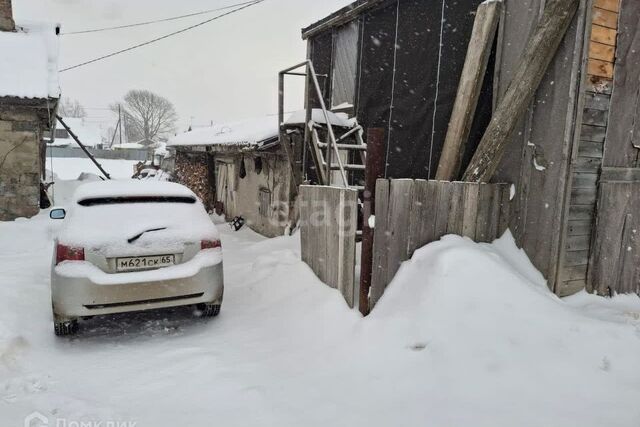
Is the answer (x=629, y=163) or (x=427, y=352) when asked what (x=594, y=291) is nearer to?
(x=629, y=163)

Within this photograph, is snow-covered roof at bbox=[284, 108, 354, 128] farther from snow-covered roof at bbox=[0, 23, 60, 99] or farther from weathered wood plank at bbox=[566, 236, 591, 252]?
snow-covered roof at bbox=[0, 23, 60, 99]

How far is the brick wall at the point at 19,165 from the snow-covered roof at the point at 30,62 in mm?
633

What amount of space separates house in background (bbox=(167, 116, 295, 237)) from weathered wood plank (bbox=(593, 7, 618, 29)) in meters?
6.24

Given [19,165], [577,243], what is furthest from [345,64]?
[19,165]

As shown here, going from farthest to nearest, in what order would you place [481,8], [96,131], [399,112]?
[96,131], [399,112], [481,8]

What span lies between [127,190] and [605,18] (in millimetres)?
5384

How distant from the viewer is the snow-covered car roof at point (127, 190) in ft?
14.2

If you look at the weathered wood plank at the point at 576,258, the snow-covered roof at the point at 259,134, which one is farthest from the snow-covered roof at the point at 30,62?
the weathered wood plank at the point at 576,258

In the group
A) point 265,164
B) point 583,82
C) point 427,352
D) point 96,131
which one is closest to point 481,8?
point 583,82

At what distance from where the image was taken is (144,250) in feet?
13.4

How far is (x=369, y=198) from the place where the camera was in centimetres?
435

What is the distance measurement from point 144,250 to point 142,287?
0.37 metres

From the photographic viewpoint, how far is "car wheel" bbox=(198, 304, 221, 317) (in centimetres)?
469

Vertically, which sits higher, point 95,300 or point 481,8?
point 481,8
